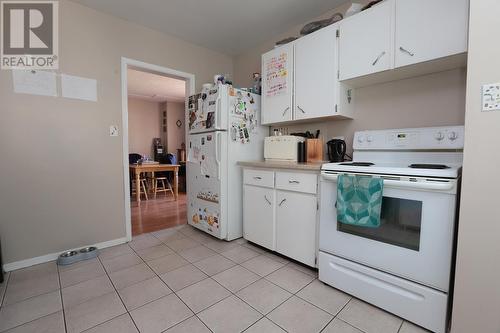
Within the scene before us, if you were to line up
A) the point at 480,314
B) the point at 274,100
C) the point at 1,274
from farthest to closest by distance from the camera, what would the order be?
1. the point at 274,100
2. the point at 1,274
3. the point at 480,314

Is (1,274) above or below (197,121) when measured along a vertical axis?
below

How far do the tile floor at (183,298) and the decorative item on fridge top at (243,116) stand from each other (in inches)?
49.6

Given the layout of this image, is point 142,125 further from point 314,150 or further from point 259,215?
point 314,150

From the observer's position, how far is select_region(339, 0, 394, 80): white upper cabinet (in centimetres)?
159

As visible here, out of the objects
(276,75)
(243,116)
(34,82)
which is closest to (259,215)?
(243,116)

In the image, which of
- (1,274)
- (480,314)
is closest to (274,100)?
(480,314)

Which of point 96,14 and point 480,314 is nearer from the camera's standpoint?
point 480,314

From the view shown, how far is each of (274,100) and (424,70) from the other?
1.27 m

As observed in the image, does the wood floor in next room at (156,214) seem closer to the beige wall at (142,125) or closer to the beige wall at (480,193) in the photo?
the beige wall at (142,125)

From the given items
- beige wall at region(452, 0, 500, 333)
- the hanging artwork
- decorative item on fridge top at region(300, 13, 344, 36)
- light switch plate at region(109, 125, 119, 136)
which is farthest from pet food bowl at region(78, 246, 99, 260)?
decorative item on fridge top at region(300, 13, 344, 36)

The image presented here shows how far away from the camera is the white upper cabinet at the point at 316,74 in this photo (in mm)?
1910

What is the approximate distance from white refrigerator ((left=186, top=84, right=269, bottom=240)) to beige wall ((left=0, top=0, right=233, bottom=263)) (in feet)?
2.82

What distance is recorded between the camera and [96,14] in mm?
2264

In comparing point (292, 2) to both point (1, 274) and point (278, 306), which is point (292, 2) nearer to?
point (278, 306)
